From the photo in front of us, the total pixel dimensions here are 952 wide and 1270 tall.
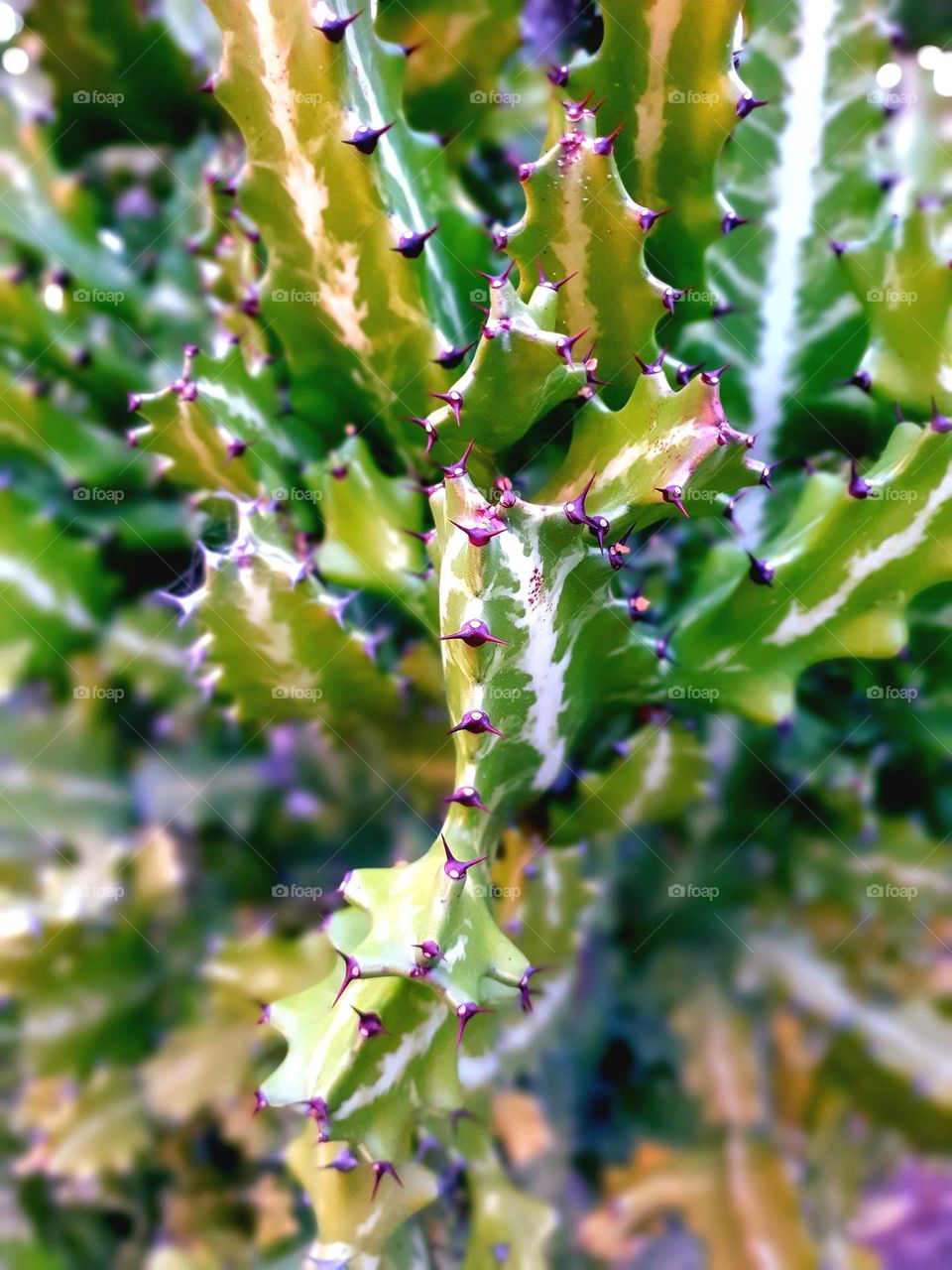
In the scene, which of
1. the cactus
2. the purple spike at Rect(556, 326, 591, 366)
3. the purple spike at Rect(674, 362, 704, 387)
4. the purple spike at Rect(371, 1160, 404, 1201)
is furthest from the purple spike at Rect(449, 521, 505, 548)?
the purple spike at Rect(371, 1160, 404, 1201)

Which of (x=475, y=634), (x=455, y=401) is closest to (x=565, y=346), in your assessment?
(x=455, y=401)

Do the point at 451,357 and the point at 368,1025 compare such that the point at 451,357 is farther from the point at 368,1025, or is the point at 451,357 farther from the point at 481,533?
the point at 368,1025

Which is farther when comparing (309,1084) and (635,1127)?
(635,1127)

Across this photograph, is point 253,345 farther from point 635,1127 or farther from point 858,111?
point 635,1127

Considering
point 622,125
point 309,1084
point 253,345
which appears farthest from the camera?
point 253,345

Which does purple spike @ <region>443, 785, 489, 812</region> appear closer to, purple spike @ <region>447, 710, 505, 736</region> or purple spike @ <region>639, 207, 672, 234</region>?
purple spike @ <region>447, 710, 505, 736</region>

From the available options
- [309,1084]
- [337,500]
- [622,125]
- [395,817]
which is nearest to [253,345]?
[337,500]
